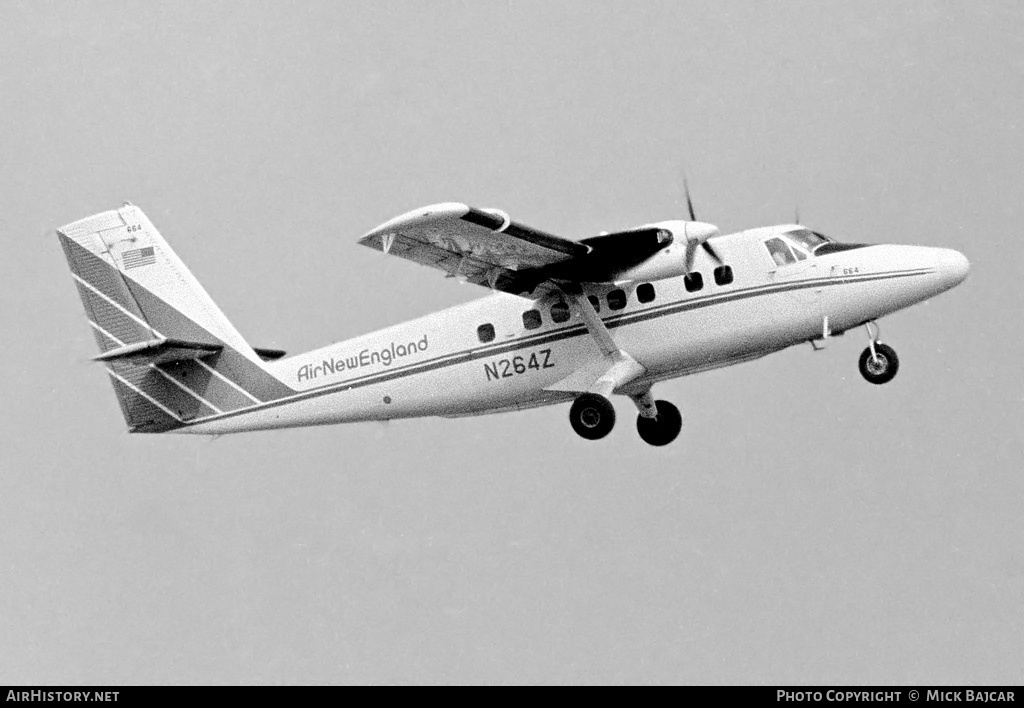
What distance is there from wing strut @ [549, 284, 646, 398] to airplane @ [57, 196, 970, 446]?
2cm

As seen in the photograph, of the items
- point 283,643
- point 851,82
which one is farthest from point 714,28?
point 283,643

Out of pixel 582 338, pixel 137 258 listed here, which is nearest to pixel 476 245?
pixel 582 338

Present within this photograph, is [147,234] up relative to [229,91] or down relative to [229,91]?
down

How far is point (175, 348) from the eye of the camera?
26.1 metres

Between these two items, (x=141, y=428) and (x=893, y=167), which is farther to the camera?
(x=893, y=167)

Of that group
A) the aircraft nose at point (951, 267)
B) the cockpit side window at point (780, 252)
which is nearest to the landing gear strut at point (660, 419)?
the cockpit side window at point (780, 252)

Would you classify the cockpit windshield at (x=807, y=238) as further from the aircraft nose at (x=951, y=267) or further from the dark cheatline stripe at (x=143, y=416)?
A: the dark cheatline stripe at (x=143, y=416)

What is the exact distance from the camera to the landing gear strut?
2647 centimetres

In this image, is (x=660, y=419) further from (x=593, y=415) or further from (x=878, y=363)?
(x=878, y=363)

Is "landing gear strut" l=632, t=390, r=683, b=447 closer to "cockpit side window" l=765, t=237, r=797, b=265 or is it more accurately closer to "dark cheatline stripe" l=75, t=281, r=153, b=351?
"cockpit side window" l=765, t=237, r=797, b=265

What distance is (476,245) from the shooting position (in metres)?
23.0
